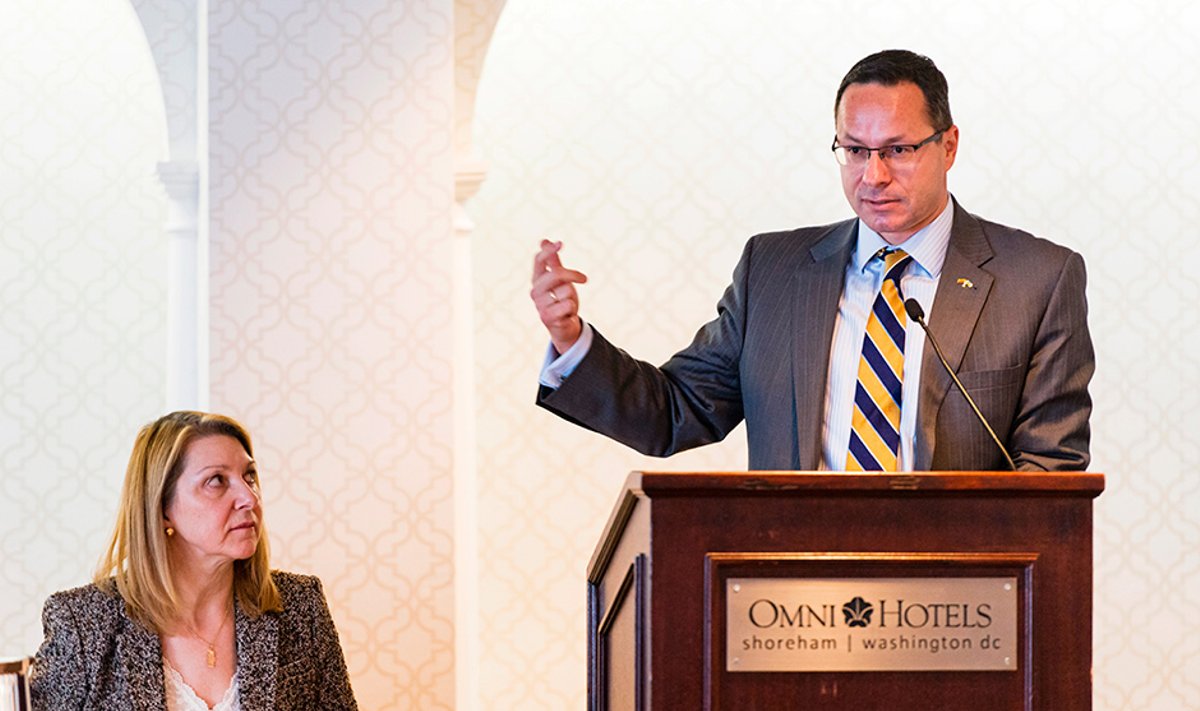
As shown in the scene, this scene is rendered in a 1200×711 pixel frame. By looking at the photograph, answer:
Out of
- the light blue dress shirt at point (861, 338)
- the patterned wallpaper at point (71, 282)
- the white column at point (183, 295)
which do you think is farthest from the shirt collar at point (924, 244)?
the patterned wallpaper at point (71, 282)

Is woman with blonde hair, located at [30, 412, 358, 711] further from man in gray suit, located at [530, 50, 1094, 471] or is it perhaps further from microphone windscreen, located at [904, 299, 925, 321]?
microphone windscreen, located at [904, 299, 925, 321]

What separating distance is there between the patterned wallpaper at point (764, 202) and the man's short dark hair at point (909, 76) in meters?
2.87

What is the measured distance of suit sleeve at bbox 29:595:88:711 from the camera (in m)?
2.96

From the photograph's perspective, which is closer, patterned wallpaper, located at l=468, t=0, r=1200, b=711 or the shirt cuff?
the shirt cuff

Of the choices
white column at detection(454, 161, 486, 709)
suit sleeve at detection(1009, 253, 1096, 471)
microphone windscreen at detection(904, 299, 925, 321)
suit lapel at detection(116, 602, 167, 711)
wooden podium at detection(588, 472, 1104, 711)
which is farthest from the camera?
white column at detection(454, 161, 486, 709)

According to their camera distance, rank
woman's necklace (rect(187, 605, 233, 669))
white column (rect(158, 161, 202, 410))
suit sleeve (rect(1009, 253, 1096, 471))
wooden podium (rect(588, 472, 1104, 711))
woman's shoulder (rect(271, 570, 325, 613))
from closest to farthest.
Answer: wooden podium (rect(588, 472, 1104, 711)) < suit sleeve (rect(1009, 253, 1096, 471)) < woman's necklace (rect(187, 605, 233, 669)) < woman's shoulder (rect(271, 570, 325, 613)) < white column (rect(158, 161, 202, 410))

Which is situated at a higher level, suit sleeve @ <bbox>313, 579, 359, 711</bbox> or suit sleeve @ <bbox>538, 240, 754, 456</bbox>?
suit sleeve @ <bbox>538, 240, 754, 456</bbox>

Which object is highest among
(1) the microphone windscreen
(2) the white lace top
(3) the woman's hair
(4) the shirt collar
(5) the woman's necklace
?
(4) the shirt collar

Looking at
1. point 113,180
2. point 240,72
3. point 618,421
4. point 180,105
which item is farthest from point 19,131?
point 618,421

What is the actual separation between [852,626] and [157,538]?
1.75 metres

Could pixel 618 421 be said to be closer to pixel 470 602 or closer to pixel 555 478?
pixel 470 602

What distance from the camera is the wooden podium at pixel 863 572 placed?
168 cm

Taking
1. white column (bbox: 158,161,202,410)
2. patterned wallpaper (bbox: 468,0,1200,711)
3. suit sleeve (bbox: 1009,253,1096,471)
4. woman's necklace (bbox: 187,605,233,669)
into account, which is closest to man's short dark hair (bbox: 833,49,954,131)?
suit sleeve (bbox: 1009,253,1096,471)

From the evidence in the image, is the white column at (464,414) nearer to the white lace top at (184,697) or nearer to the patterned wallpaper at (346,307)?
the patterned wallpaper at (346,307)
